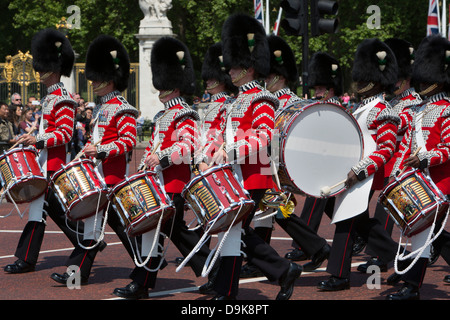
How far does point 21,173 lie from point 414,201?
3.14 meters

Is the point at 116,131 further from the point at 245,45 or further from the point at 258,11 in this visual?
the point at 258,11

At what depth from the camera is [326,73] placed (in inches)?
344

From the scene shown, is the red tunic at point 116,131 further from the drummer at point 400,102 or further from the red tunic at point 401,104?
the red tunic at point 401,104

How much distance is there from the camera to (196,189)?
18.1 ft

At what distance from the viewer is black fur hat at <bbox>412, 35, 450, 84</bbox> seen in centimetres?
632

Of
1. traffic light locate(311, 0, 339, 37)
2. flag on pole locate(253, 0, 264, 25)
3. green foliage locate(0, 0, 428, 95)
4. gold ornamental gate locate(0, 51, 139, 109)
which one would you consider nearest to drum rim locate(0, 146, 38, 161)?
traffic light locate(311, 0, 339, 37)

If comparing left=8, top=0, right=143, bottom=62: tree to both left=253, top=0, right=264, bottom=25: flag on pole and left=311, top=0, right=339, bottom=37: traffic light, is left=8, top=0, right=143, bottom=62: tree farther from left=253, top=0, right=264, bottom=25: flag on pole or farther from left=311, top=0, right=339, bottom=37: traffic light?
left=311, top=0, right=339, bottom=37: traffic light

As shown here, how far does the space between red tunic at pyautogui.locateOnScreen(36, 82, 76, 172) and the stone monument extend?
56.1 ft

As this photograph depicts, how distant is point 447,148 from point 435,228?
0.58 metres

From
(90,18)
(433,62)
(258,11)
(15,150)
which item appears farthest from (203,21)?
(433,62)

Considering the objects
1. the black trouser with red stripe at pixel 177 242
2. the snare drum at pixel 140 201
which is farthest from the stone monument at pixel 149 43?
the snare drum at pixel 140 201

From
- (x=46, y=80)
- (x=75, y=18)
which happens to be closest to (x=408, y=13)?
(x=75, y=18)

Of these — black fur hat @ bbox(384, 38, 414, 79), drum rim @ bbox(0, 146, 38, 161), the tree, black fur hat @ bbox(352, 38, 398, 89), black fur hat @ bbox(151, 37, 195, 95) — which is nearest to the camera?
black fur hat @ bbox(151, 37, 195, 95)

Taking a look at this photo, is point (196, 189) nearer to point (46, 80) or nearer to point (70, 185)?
point (70, 185)
